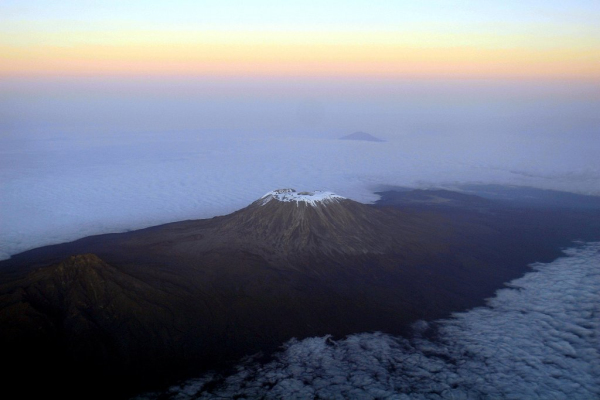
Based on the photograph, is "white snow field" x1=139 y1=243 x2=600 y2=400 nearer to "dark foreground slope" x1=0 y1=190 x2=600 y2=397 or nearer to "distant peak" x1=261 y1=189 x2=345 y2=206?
"dark foreground slope" x1=0 y1=190 x2=600 y2=397

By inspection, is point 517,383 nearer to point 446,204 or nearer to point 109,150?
point 446,204

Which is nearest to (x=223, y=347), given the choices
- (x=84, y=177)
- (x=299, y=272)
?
(x=299, y=272)

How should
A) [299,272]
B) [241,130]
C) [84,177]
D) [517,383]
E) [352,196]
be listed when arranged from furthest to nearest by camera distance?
[241,130]
[84,177]
[352,196]
[299,272]
[517,383]

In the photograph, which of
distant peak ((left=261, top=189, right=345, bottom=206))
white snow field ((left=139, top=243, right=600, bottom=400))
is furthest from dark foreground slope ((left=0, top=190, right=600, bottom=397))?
white snow field ((left=139, top=243, right=600, bottom=400))

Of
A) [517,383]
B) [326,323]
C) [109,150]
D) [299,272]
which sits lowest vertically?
[517,383]

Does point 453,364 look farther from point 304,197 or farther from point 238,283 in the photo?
point 304,197

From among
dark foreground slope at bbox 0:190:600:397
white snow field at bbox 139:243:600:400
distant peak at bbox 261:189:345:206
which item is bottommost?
white snow field at bbox 139:243:600:400
